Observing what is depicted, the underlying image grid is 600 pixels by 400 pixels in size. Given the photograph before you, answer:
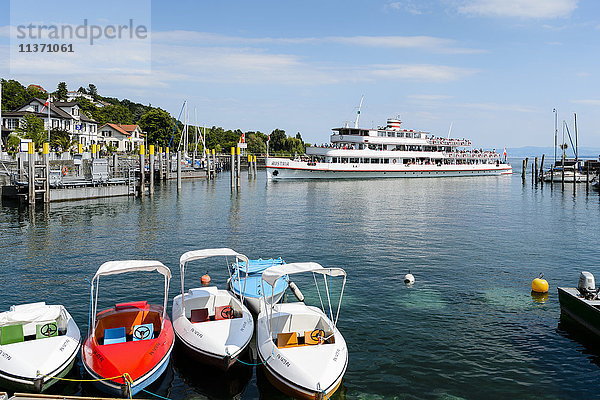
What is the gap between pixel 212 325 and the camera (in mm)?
14203

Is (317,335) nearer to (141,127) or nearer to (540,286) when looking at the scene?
(540,286)

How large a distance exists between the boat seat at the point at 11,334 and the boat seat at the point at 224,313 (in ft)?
17.6

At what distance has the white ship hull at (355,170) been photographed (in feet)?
275

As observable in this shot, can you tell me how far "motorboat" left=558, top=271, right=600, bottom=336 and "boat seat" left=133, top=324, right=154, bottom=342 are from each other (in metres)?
13.9

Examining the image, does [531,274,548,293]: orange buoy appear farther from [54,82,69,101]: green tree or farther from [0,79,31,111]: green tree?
[54,82,69,101]: green tree

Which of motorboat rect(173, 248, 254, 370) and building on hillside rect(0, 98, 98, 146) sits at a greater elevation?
building on hillside rect(0, 98, 98, 146)

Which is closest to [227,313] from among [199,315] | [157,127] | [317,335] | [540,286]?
[199,315]

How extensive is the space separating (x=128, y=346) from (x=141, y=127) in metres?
124

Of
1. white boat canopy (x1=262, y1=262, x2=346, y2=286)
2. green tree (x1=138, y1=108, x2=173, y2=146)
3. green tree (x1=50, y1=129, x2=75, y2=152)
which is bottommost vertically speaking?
white boat canopy (x1=262, y1=262, x2=346, y2=286)

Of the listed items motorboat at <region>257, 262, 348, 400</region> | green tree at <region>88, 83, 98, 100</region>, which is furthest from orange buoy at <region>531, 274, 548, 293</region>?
green tree at <region>88, 83, 98, 100</region>

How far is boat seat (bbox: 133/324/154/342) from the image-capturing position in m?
13.6

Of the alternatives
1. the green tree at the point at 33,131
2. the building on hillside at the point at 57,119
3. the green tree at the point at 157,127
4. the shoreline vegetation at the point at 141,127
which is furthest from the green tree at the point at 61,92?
the green tree at the point at 33,131

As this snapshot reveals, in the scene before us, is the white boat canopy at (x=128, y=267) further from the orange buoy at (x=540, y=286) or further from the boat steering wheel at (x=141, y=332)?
the orange buoy at (x=540, y=286)

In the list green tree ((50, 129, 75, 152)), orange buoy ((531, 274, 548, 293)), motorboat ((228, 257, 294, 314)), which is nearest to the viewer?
motorboat ((228, 257, 294, 314))
